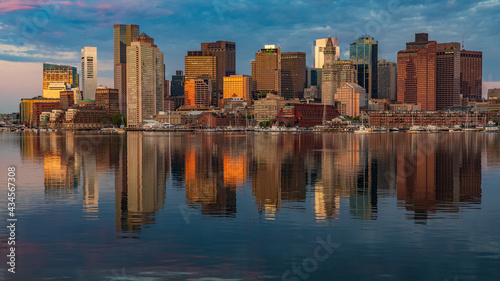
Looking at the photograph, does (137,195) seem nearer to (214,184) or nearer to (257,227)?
(214,184)

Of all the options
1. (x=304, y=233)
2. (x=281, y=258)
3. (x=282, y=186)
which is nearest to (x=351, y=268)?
(x=281, y=258)

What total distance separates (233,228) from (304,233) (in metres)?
3.96

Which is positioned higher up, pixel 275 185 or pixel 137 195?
pixel 275 185

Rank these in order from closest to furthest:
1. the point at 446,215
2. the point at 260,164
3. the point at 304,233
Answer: the point at 304,233, the point at 446,215, the point at 260,164

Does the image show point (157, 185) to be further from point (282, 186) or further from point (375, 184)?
point (375, 184)

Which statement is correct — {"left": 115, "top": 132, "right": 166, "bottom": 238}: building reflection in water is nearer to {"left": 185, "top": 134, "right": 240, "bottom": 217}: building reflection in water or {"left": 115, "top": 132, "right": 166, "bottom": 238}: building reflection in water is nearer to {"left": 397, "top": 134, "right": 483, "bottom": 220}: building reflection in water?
{"left": 185, "top": 134, "right": 240, "bottom": 217}: building reflection in water

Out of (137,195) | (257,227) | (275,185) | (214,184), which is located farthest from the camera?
(214,184)

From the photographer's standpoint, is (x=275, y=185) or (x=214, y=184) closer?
(x=275, y=185)

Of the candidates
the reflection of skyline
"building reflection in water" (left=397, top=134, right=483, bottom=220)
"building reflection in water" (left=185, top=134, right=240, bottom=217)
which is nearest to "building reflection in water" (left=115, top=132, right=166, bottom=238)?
the reflection of skyline

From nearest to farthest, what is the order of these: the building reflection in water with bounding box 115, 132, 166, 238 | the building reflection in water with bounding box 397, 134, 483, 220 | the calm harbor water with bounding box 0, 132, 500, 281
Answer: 1. the calm harbor water with bounding box 0, 132, 500, 281
2. the building reflection in water with bounding box 115, 132, 166, 238
3. the building reflection in water with bounding box 397, 134, 483, 220

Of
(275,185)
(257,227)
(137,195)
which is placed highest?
(275,185)

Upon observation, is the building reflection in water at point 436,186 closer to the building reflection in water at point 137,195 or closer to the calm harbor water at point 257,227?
the calm harbor water at point 257,227

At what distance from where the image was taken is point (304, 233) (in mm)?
27250

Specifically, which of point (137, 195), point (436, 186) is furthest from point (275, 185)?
point (436, 186)
